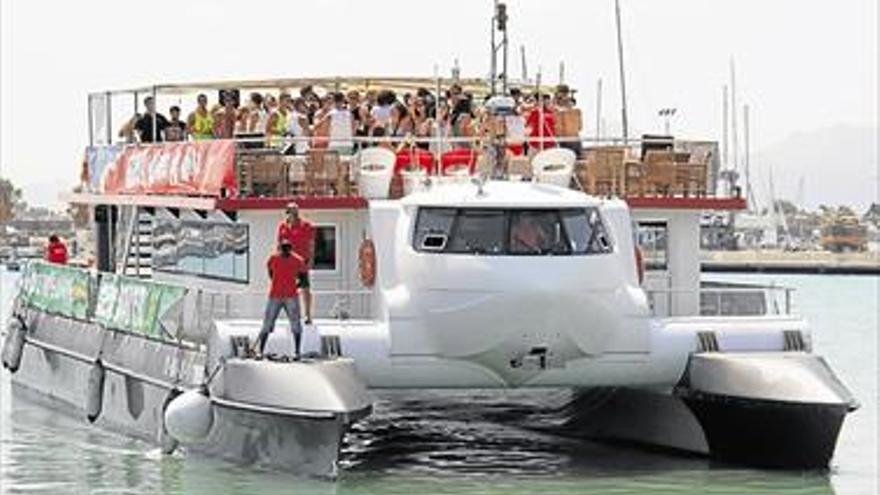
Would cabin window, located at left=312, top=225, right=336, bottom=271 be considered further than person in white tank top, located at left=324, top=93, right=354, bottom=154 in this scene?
No

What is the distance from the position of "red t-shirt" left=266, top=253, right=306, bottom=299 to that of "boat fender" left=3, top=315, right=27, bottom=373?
1192cm

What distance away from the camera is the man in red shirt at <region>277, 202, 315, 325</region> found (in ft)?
78.5

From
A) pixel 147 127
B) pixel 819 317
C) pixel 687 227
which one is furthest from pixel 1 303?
pixel 687 227

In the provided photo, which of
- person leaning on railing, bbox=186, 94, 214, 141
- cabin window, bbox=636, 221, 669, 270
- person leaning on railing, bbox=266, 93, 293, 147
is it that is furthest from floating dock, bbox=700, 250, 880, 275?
cabin window, bbox=636, 221, 669, 270

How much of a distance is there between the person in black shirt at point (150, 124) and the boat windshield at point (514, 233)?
8.28m

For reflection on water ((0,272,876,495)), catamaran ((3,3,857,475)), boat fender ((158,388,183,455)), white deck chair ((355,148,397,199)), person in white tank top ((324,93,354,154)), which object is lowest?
reflection on water ((0,272,876,495))

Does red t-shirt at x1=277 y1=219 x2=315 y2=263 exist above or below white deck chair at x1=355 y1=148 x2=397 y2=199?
below

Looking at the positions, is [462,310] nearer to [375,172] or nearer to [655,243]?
[375,172]

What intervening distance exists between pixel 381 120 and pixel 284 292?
4.74 m

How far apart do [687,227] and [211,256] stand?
566 centimetres

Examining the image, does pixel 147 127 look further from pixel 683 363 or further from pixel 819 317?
pixel 819 317

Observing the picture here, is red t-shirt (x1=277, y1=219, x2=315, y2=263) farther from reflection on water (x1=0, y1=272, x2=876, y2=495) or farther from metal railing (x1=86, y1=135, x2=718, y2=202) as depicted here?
reflection on water (x1=0, y1=272, x2=876, y2=495)

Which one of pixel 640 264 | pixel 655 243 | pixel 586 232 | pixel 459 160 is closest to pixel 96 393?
pixel 459 160

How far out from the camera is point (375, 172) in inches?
1003
